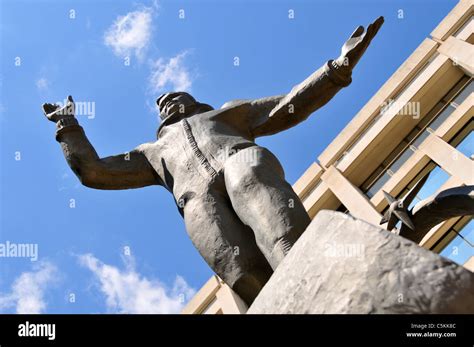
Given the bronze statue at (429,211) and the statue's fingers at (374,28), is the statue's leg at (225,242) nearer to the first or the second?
the bronze statue at (429,211)

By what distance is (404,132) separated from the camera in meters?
24.7

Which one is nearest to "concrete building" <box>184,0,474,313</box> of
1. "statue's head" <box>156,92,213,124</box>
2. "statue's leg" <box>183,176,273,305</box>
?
"statue's head" <box>156,92,213,124</box>

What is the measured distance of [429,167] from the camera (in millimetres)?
22844

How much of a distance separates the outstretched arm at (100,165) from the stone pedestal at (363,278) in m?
3.23

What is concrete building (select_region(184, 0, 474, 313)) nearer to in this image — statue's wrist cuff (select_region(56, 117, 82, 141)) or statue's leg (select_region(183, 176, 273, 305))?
statue's wrist cuff (select_region(56, 117, 82, 141))

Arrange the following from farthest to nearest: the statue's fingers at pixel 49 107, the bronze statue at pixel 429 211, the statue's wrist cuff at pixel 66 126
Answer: the statue's fingers at pixel 49 107, the statue's wrist cuff at pixel 66 126, the bronze statue at pixel 429 211

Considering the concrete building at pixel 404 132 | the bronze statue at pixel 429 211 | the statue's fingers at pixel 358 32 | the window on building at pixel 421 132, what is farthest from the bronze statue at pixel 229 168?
the window on building at pixel 421 132

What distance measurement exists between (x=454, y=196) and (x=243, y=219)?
1.85 metres

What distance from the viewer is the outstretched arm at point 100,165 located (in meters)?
6.45

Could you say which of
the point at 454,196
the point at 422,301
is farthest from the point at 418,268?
the point at 454,196

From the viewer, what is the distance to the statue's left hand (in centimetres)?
581

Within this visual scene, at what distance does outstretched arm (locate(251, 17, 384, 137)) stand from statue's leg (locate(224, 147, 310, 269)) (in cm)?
81

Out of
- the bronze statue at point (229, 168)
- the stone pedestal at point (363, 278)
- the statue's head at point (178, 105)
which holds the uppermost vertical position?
the statue's head at point (178, 105)
